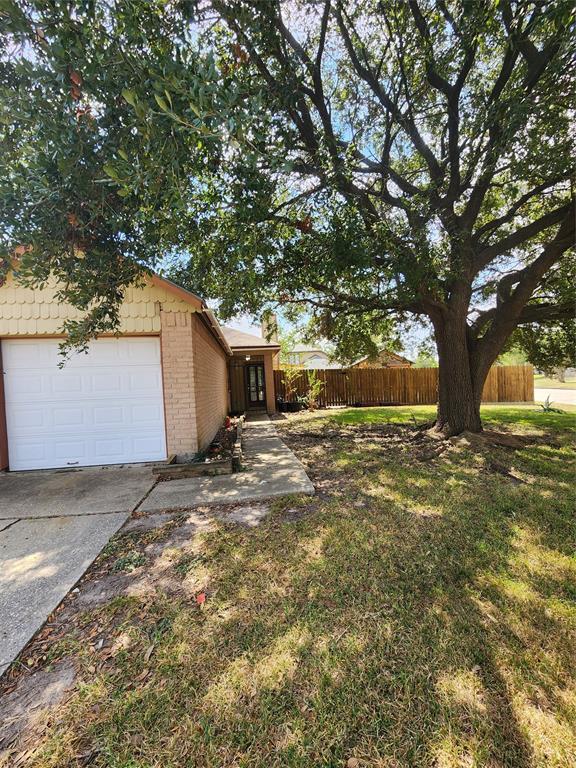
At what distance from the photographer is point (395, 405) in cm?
1678

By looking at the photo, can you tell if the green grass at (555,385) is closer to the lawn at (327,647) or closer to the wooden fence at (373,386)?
the wooden fence at (373,386)

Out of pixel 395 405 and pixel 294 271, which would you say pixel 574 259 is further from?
pixel 395 405

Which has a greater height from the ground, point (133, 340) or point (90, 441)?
point (133, 340)

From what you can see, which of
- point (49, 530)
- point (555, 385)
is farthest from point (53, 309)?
point (555, 385)

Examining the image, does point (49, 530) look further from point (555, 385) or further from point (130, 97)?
point (555, 385)

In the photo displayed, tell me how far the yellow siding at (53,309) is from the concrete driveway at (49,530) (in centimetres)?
244

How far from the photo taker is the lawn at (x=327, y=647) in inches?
57.9

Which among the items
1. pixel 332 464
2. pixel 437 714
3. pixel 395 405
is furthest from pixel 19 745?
pixel 395 405

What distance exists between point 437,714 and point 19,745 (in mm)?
1869

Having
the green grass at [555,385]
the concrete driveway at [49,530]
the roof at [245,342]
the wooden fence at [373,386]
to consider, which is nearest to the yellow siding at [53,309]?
the concrete driveway at [49,530]

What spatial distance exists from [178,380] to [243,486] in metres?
2.36

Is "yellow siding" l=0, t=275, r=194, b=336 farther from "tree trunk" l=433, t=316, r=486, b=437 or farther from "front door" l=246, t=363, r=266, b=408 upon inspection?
"front door" l=246, t=363, r=266, b=408

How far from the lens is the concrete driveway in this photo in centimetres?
233

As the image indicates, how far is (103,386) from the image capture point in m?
6.05
